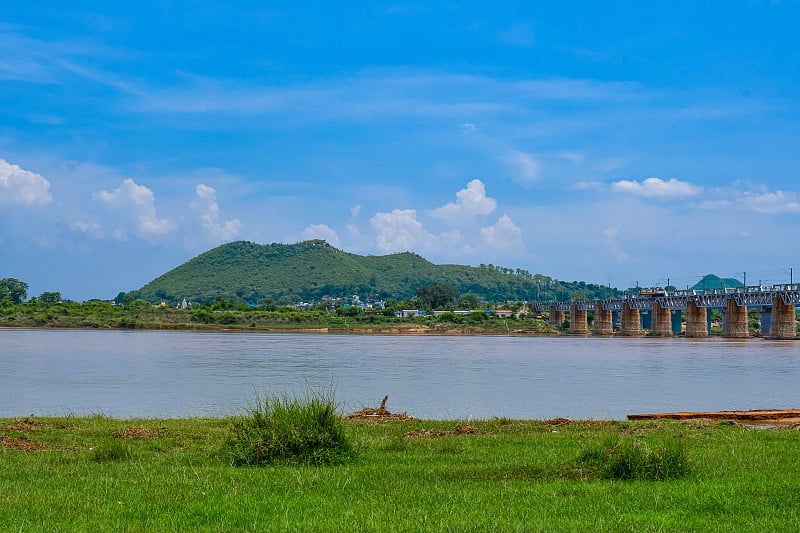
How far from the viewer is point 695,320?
429ft

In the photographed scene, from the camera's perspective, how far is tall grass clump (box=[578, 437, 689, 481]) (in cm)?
1244

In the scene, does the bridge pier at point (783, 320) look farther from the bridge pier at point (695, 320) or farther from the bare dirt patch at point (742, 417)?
the bare dirt patch at point (742, 417)

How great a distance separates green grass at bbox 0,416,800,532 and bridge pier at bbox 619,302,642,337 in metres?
136

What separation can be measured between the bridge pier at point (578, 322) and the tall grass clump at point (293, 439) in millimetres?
146988

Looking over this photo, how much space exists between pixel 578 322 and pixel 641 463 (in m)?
150

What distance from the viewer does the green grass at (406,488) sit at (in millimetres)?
9430

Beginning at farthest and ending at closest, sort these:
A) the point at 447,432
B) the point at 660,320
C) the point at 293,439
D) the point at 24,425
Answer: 1. the point at 660,320
2. the point at 24,425
3. the point at 447,432
4. the point at 293,439

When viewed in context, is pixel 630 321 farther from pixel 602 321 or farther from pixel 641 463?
pixel 641 463

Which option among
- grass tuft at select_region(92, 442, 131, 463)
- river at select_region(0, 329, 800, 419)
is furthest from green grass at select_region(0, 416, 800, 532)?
river at select_region(0, 329, 800, 419)

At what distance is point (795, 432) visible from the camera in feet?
61.1

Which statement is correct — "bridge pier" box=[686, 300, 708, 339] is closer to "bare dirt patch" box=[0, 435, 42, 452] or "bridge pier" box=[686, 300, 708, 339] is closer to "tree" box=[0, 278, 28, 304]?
"bare dirt patch" box=[0, 435, 42, 452]

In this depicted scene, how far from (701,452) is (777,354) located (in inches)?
2748

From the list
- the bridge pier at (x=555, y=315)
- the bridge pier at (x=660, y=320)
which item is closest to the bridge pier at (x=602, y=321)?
the bridge pier at (x=660, y=320)

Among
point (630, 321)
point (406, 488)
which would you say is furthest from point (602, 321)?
point (406, 488)
